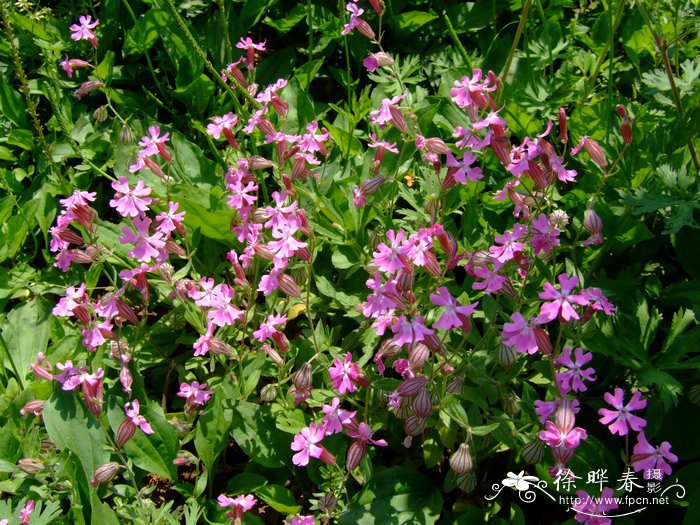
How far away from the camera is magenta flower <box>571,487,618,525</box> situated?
1856 mm

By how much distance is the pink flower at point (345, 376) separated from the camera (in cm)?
198

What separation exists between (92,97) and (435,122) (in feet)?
5.59

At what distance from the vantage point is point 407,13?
3.26 meters

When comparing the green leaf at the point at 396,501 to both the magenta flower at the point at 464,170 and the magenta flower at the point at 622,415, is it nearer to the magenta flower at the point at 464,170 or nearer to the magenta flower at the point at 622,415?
the magenta flower at the point at 622,415

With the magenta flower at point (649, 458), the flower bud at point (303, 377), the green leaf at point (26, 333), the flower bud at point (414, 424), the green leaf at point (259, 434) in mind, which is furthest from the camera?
the green leaf at point (26, 333)

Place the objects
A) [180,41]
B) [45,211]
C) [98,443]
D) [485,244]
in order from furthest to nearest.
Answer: [180,41] < [45,211] < [485,244] < [98,443]

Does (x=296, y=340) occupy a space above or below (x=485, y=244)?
below

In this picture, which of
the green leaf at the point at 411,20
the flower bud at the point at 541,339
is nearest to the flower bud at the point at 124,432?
the flower bud at the point at 541,339

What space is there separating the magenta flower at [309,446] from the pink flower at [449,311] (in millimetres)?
467

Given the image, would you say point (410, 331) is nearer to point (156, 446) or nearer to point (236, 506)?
point (236, 506)

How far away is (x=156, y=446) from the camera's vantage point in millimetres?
2275

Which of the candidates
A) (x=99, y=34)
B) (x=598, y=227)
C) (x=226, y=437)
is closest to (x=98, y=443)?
(x=226, y=437)

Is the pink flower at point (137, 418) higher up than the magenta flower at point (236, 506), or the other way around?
the pink flower at point (137, 418)

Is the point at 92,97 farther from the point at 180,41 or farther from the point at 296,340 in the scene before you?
the point at 296,340
